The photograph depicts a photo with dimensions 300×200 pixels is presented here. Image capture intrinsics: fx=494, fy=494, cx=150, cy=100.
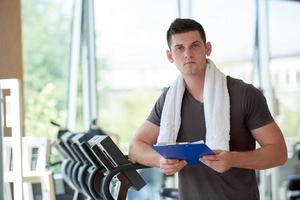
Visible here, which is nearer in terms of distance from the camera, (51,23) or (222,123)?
(222,123)

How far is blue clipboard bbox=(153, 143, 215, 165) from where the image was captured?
5.92ft

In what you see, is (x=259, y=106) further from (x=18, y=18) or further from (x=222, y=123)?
(x=18, y=18)

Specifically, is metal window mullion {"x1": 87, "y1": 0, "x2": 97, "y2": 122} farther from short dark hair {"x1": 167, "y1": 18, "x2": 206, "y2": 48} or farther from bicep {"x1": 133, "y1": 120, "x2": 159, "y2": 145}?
short dark hair {"x1": 167, "y1": 18, "x2": 206, "y2": 48}

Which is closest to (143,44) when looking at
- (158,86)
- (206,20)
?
(158,86)

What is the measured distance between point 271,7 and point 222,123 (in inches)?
217

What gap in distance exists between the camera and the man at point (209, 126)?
2016 millimetres

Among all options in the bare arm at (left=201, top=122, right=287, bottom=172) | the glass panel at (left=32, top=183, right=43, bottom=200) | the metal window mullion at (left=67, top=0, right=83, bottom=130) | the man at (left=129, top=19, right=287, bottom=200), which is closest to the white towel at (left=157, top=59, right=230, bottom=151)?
the man at (left=129, top=19, right=287, bottom=200)

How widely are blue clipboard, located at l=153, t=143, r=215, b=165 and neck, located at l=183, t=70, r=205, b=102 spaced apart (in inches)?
13.4

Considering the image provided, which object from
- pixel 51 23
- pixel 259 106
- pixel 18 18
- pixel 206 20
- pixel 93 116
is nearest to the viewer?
pixel 259 106

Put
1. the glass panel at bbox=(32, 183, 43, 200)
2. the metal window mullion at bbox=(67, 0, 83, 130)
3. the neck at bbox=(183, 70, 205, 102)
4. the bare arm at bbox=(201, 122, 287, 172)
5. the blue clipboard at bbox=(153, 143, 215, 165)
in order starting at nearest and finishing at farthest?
Answer: the blue clipboard at bbox=(153, 143, 215, 165), the bare arm at bbox=(201, 122, 287, 172), the neck at bbox=(183, 70, 205, 102), the glass panel at bbox=(32, 183, 43, 200), the metal window mullion at bbox=(67, 0, 83, 130)

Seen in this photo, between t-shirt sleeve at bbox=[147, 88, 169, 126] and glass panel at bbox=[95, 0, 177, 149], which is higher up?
glass panel at bbox=[95, 0, 177, 149]

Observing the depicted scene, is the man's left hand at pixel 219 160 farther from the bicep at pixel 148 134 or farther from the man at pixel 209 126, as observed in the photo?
the bicep at pixel 148 134

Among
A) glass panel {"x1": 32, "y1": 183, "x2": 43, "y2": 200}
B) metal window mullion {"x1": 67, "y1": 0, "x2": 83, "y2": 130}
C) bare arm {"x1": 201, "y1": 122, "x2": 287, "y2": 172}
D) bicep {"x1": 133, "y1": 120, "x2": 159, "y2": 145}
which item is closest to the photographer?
bare arm {"x1": 201, "y1": 122, "x2": 287, "y2": 172}

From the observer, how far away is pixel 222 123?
2.05 metres
